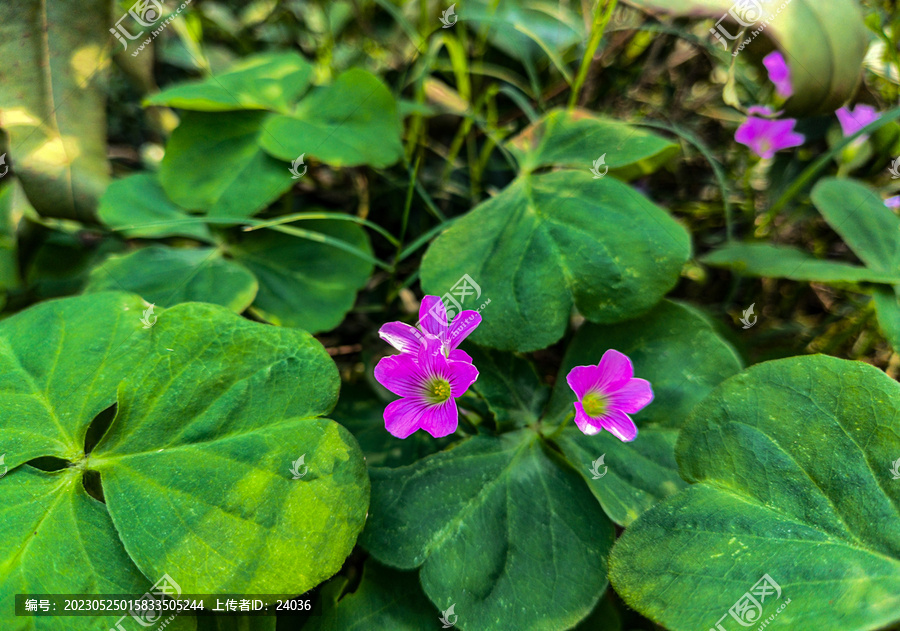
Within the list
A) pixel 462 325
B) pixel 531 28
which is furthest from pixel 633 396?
pixel 531 28

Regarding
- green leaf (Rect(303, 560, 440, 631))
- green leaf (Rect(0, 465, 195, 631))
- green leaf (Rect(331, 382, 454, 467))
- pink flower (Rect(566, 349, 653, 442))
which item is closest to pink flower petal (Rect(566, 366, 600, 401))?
pink flower (Rect(566, 349, 653, 442))

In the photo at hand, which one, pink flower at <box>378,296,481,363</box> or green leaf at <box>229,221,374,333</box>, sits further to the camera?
green leaf at <box>229,221,374,333</box>

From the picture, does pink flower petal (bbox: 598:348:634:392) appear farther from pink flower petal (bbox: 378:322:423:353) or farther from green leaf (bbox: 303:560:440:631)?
green leaf (bbox: 303:560:440:631)

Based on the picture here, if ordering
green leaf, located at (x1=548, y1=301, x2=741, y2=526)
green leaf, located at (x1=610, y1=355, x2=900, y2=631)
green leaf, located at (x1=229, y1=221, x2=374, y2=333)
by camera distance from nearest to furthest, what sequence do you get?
green leaf, located at (x1=610, y1=355, x2=900, y2=631), green leaf, located at (x1=548, y1=301, x2=741, y2=526), green leaf, located at (x1=229, y1=221, x2=374, y2=333)

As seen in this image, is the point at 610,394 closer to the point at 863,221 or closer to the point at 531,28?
the point at 863,221

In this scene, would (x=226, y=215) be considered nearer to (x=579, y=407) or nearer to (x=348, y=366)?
(x=348, y=366)

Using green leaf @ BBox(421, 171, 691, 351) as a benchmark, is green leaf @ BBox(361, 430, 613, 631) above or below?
below

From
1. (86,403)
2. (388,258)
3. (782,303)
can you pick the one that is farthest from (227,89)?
(782,303)
